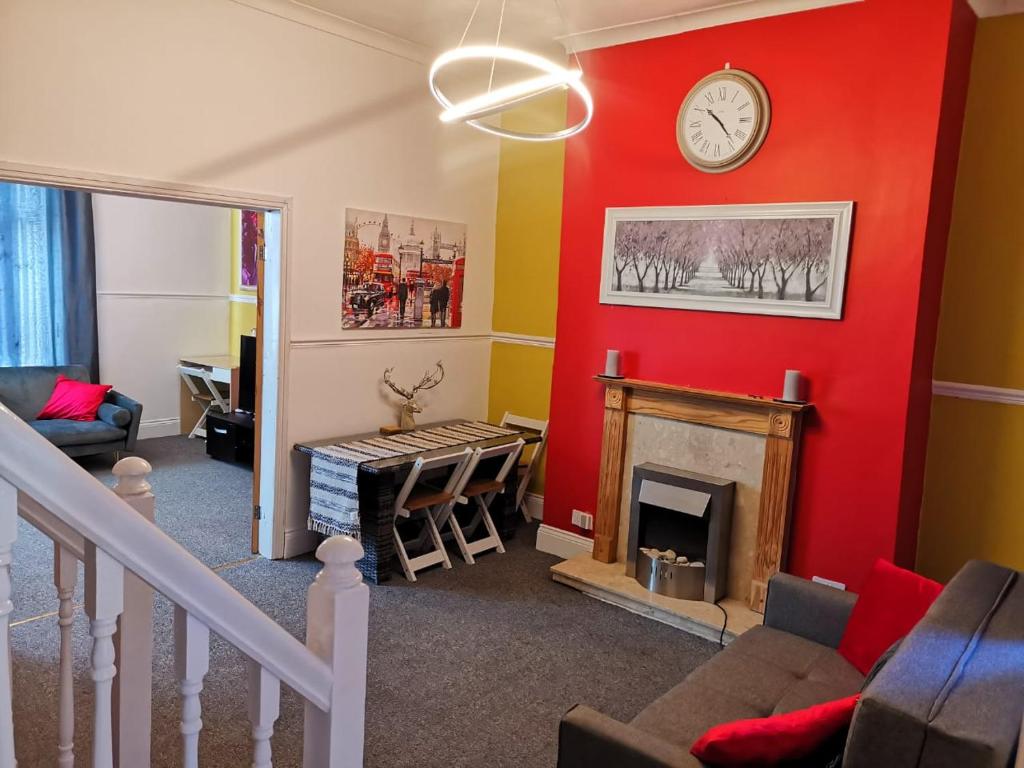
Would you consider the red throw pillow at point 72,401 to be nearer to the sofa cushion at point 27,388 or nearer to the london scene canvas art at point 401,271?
the sofa cushion at point 27,388

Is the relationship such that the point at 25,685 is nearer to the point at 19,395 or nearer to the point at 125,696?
the point at 125,696

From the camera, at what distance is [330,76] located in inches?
170

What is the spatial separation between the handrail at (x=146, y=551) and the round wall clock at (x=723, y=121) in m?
3.38

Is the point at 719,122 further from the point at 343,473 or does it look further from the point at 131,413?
the point at 131,413

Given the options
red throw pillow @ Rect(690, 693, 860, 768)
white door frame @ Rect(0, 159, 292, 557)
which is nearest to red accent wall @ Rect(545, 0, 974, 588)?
white door frame @ Rect(0, 159, 292, 557)

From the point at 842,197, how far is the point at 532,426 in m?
2.53

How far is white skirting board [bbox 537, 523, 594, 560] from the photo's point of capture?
183 inches

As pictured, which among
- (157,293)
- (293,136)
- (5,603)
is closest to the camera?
(5,603)

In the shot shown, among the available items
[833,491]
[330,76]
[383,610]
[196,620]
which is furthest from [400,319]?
[196,620]

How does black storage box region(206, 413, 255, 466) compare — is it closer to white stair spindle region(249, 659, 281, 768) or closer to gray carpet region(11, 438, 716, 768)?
gray carpet region(11, 438, 716, 768)

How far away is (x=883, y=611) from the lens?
269cm

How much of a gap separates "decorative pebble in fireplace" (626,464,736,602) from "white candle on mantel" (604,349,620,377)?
0.54 metres

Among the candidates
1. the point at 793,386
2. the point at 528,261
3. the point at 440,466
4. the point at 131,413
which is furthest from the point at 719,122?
the point at 131,413

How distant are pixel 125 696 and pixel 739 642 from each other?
84.3 inches
